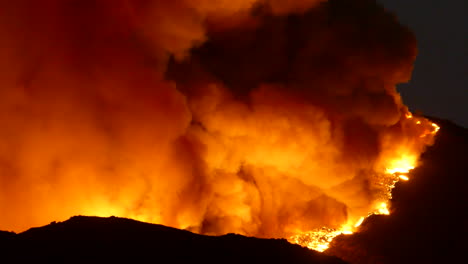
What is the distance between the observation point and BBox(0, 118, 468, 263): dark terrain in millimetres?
7453

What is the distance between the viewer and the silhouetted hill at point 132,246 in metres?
7.25

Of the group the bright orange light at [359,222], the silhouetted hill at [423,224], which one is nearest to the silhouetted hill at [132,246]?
the silhouetted hill at [423,224]

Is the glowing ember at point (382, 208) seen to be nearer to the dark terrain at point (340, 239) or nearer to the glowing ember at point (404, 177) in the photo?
the glowing ember at point (404, 177)

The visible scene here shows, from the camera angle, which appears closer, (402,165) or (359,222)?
(359,222)

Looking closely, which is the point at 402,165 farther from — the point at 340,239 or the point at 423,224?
the point at 340,239

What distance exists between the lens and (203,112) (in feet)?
58.4

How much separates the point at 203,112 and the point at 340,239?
6.52 metres

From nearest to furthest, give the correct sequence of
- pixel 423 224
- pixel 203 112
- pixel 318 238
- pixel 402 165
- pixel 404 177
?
1. pixel 423 224
2. pixel 318 238
3. pixel 203 112
4. pixel 404 177
5. pixel 402 165

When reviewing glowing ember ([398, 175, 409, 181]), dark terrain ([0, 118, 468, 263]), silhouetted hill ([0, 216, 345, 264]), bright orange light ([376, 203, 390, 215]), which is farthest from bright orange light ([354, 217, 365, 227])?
silhouetted hill ([0, 216, 345, 264])

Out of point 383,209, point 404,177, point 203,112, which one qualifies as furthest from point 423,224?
point 203,112

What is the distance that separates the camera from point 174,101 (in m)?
15.1

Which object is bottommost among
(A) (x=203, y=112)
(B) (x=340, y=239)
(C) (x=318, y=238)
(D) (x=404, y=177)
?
(B) (x=340, y=239)

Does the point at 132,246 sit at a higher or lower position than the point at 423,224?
lower

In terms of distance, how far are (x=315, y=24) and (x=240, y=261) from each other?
15.5 meters
